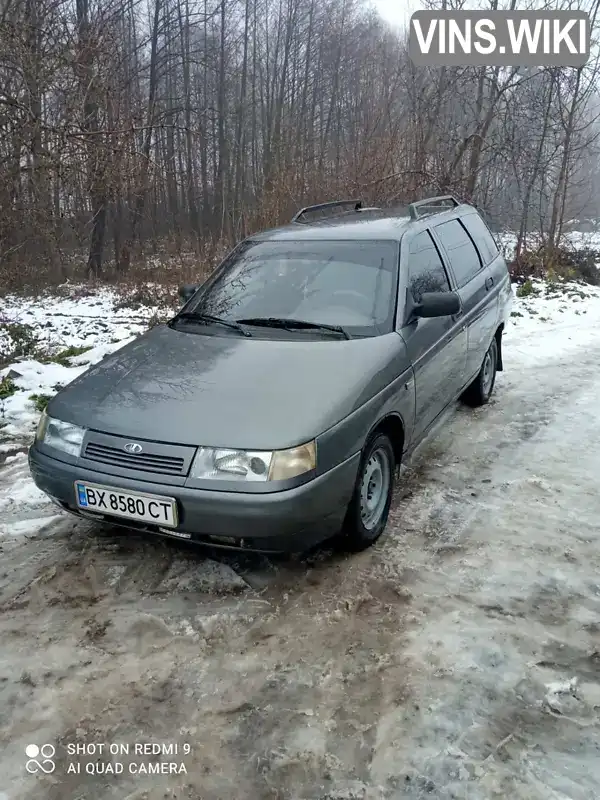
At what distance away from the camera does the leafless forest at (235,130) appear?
23.6 ft

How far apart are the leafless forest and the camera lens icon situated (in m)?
6.17

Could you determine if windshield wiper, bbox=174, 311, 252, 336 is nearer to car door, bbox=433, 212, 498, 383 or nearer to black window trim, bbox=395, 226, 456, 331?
black window trim, bbox=395, 226, 456, 331

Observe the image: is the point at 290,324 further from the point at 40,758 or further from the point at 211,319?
the point at 40,758

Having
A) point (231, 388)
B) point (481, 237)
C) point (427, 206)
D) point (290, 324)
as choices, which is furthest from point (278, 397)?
point (481, 237)

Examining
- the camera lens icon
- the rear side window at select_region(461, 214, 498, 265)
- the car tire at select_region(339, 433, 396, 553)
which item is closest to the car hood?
the car tire at select_region(339, 433, 396, 553)

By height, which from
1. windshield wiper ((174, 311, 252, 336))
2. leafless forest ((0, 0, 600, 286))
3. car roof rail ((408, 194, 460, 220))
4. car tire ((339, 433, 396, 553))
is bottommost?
car tire ((339, 433, 396, 553))

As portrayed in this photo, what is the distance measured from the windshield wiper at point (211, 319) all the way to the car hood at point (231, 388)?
0.09 metres

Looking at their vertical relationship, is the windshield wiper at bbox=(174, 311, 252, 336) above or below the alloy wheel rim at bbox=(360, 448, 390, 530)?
above

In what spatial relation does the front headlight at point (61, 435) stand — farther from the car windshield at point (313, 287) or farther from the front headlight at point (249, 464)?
the car windshield at point (313, 287)

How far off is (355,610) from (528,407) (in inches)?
139

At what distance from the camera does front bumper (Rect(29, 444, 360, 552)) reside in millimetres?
2799

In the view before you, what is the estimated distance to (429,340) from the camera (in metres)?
4.09

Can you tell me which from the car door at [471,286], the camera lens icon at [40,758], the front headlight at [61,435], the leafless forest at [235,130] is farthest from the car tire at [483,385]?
the leafless forest at [235,130]

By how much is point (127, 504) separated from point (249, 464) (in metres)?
0.61
